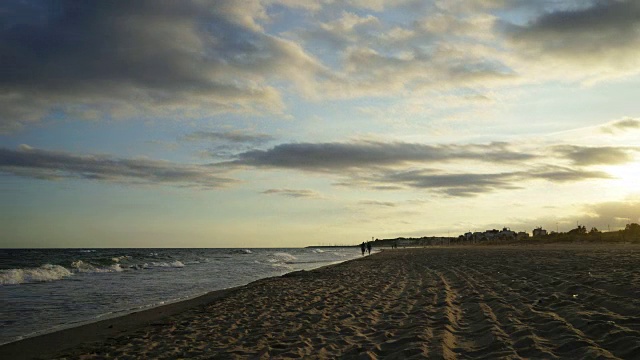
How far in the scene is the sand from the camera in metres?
6.55

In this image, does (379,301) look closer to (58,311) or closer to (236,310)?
(236,310)

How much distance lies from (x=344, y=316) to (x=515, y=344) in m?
4.44

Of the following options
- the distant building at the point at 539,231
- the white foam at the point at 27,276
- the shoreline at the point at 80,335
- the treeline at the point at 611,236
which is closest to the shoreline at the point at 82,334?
the shoreline at the point at 80,335

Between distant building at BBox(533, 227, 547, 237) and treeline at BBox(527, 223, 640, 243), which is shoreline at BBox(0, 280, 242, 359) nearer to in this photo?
treeline at BBox(527, 223, 640, 243)

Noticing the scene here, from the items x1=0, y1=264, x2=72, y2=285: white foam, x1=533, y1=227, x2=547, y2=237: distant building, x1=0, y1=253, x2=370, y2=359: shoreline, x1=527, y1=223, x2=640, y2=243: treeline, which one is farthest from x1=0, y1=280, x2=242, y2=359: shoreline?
x1=533, y1=227, x2=547, y2=237: distant building

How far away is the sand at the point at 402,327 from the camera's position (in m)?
6.55

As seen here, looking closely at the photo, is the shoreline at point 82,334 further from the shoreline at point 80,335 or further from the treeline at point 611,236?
the treeline at point 611,236

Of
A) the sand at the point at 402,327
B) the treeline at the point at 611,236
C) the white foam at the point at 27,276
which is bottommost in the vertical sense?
the white foam at the point at 27,276

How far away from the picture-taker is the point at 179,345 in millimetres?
8383

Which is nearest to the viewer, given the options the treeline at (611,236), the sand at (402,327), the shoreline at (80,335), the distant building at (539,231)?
the sand at (402,327)

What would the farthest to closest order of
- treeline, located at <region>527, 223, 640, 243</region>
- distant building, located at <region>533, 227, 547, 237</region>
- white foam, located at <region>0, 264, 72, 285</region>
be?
distant building, located at <region>533, 227, 547, 237</region> < treeline, located at <region>527, 223, 640, 243</region> < white foam, located at <region>0, 264, 72, 285</region>

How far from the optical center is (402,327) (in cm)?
845

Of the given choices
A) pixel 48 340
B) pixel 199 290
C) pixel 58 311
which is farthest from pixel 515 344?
pixel 199 290

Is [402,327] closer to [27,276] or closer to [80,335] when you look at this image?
[80,335]
